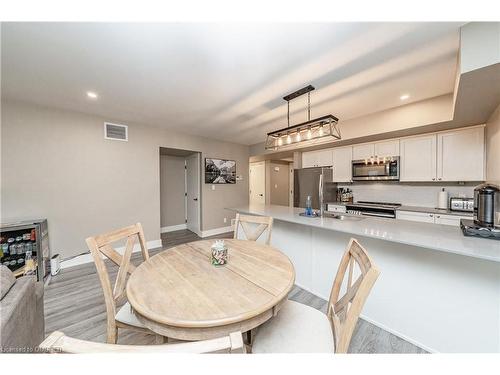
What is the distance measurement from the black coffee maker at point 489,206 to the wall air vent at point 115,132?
15.1ft

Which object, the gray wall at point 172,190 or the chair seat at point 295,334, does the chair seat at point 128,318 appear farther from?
the gray wall at point 172,190

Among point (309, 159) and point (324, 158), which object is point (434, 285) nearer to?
point (324, 158)

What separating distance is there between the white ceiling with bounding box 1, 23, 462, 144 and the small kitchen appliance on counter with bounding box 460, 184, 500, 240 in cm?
122

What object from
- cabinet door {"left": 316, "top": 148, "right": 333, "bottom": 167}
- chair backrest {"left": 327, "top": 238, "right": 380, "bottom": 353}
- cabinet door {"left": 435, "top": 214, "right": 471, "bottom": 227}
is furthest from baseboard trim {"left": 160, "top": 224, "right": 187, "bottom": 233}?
cabinet door {"left": 435, "top": 214, "right": 471, "bottom": 227}

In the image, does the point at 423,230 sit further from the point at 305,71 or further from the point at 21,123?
the point at 21,123

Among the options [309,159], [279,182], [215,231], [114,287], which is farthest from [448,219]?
[279,182]

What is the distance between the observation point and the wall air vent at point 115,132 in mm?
3340

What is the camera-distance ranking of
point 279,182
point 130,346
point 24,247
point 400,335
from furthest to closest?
point 279,182 < point 24,247 < point 400,335 < point 130,346

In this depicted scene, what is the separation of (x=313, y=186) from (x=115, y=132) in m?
3.98

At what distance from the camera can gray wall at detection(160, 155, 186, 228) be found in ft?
16.6

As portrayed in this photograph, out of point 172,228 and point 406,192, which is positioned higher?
point 406,192

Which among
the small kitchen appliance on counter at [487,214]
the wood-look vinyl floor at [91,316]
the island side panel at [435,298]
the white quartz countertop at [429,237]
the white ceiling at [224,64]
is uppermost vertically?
the white ceiling at [224,64]

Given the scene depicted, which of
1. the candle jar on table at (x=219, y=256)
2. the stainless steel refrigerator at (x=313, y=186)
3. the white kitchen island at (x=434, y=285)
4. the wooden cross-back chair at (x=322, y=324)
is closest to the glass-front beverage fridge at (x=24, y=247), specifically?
the candle jar on table at (x=219, y=256)

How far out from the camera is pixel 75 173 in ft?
10.0
